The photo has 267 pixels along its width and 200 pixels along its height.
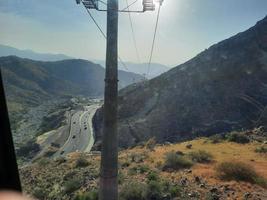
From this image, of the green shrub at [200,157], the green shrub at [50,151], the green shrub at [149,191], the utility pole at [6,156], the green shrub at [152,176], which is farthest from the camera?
the green shrub at [50,151]

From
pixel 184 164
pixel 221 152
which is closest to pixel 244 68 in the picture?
pixel 221 152

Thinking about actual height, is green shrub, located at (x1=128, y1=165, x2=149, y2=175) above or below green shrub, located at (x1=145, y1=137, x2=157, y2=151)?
above

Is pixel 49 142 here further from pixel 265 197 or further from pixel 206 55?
pixel 265 197

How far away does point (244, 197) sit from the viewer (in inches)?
695

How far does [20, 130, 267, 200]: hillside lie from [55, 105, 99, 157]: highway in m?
41.8

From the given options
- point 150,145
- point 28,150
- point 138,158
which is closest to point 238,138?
point 150,145

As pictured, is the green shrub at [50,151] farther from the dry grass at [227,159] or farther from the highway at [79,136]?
the dry grass at [227,159]

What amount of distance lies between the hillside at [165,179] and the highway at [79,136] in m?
41.8

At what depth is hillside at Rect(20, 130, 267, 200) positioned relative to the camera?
59.7 feet

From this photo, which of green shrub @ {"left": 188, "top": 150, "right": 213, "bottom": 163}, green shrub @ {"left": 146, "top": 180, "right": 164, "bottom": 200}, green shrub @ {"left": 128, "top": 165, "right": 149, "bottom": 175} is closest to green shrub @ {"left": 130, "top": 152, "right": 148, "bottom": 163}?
green shrub @ {"left": 128, "top": 165, "right": 149, "bottom": 175}

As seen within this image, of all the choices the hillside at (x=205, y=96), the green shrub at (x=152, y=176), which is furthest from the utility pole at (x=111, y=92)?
the hillside at (x=205, y=96)

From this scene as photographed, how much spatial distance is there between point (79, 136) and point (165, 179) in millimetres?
68193

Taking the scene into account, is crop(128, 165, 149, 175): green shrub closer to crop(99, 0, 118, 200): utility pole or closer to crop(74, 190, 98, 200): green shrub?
crop(74, 190, 98, 200): green shrub

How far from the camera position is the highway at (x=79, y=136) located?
73750 mm
